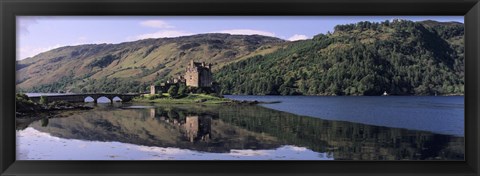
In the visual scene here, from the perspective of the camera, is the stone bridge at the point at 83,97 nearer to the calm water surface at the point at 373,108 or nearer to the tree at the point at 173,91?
the tree at the point at 173,91

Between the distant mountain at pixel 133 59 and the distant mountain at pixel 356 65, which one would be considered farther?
the distant mountain at pixel 356 65

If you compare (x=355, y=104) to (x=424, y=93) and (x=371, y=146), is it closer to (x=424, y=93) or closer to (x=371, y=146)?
(x=424, y=93)

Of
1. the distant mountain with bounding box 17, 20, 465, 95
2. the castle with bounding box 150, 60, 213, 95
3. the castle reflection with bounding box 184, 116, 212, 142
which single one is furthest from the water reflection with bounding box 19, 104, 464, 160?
the distant mountain with bounding box 17, 20, 465, 95

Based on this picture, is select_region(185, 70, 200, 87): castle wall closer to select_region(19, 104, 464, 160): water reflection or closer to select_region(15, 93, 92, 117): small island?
select_region(19, 104, 464, 160): water reflection

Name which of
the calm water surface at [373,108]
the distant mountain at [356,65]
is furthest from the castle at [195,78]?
the calm water surface at [373,108]
